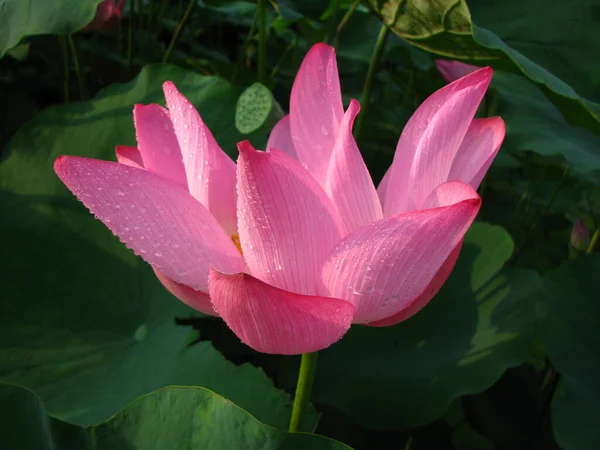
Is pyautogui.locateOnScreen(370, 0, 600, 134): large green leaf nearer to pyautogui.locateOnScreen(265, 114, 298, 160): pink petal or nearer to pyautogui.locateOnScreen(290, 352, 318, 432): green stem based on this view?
pyautogui.locateOnScreen(265, 114, 298, 160): pink petal

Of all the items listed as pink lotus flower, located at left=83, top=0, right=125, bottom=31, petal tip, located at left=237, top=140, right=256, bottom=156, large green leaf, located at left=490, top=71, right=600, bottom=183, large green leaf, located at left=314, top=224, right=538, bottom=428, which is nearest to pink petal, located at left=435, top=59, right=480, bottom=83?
large green leaf, located at left=490, top=71, right=600, bottom=183

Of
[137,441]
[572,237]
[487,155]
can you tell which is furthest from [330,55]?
[572,237]

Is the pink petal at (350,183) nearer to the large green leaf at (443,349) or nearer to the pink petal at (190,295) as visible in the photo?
the pink petal at (190,295)

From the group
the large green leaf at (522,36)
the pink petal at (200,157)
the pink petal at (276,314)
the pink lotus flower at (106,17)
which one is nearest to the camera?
the pink petal at (276,314)

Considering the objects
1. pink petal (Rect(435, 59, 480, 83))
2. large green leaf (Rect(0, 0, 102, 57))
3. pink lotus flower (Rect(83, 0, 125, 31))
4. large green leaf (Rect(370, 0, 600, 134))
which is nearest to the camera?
large green leaf (Rect(370, 0, 600, 134))

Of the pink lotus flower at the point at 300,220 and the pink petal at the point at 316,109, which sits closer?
the pink lotus flower at the point at 300,220

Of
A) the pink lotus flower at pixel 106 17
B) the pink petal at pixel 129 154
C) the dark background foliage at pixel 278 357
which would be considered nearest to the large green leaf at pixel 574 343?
the dark background foliage at pixel 278 357
